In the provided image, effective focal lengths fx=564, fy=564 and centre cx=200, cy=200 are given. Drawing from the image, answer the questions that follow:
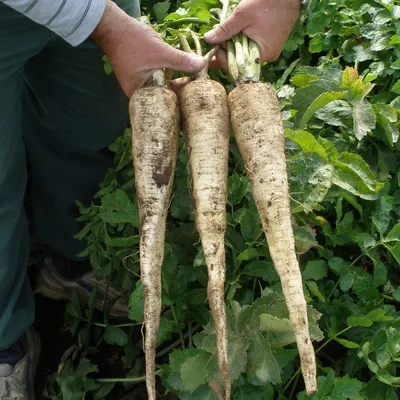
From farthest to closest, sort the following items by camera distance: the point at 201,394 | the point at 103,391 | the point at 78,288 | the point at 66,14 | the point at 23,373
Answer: the point at 78,288 → the point at 23,373 → the point at 103,391 → the point at 201,394 → the point at 66,14

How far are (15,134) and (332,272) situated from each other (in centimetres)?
96

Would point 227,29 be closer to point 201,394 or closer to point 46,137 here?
point 46,137

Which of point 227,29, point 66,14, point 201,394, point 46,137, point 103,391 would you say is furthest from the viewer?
point 46,137

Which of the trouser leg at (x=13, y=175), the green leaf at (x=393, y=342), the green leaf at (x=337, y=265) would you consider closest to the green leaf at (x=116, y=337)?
the trouser leg at (x=13, y=175)

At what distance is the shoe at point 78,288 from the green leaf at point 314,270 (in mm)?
672

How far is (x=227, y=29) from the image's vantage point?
4.97 ft

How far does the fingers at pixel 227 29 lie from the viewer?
1.49 metres

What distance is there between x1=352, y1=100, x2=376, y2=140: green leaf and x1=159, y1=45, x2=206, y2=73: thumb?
18.0 inches

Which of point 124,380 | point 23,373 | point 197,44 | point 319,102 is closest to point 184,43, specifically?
point 197,44

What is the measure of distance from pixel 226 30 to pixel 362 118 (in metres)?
0.44

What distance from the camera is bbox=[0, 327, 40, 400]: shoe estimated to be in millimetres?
1651

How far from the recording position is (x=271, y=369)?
1.18 metres

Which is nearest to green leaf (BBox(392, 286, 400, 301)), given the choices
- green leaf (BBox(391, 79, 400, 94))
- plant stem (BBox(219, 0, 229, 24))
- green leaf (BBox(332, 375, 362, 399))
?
green leaf (BBox(332, 375, 362, 399))

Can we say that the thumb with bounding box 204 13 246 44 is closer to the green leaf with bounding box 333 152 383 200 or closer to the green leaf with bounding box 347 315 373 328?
the green leaf with bounding box 333 152 383 200
